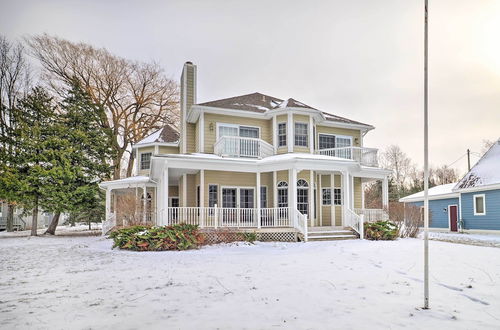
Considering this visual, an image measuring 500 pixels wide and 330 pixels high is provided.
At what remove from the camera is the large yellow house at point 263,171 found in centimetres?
1365

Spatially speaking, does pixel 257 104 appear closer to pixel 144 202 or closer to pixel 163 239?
pixel 144 202

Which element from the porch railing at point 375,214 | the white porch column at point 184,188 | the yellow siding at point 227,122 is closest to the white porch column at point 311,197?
the porch railing at point 375,214

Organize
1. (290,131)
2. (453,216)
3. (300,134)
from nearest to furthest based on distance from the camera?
(290,131) → (300,134) → (453,216)

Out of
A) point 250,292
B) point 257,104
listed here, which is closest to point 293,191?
point 257,104

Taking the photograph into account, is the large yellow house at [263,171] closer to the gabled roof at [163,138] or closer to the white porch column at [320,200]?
the white porch column at [320,200]

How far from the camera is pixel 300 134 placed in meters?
16.5

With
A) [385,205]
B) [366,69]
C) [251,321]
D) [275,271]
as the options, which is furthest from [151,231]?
[385,205]

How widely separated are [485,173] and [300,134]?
482 inches

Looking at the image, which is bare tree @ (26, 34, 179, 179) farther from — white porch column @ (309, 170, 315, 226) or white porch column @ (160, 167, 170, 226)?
white porch column @ (309, 170, 315, 226)

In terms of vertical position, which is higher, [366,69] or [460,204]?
[366,69]

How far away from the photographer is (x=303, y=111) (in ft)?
52.9

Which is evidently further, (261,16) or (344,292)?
(261,16)

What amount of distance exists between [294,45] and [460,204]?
1582 cm

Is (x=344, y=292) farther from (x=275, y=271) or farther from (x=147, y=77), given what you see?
(x=147, y=77)
